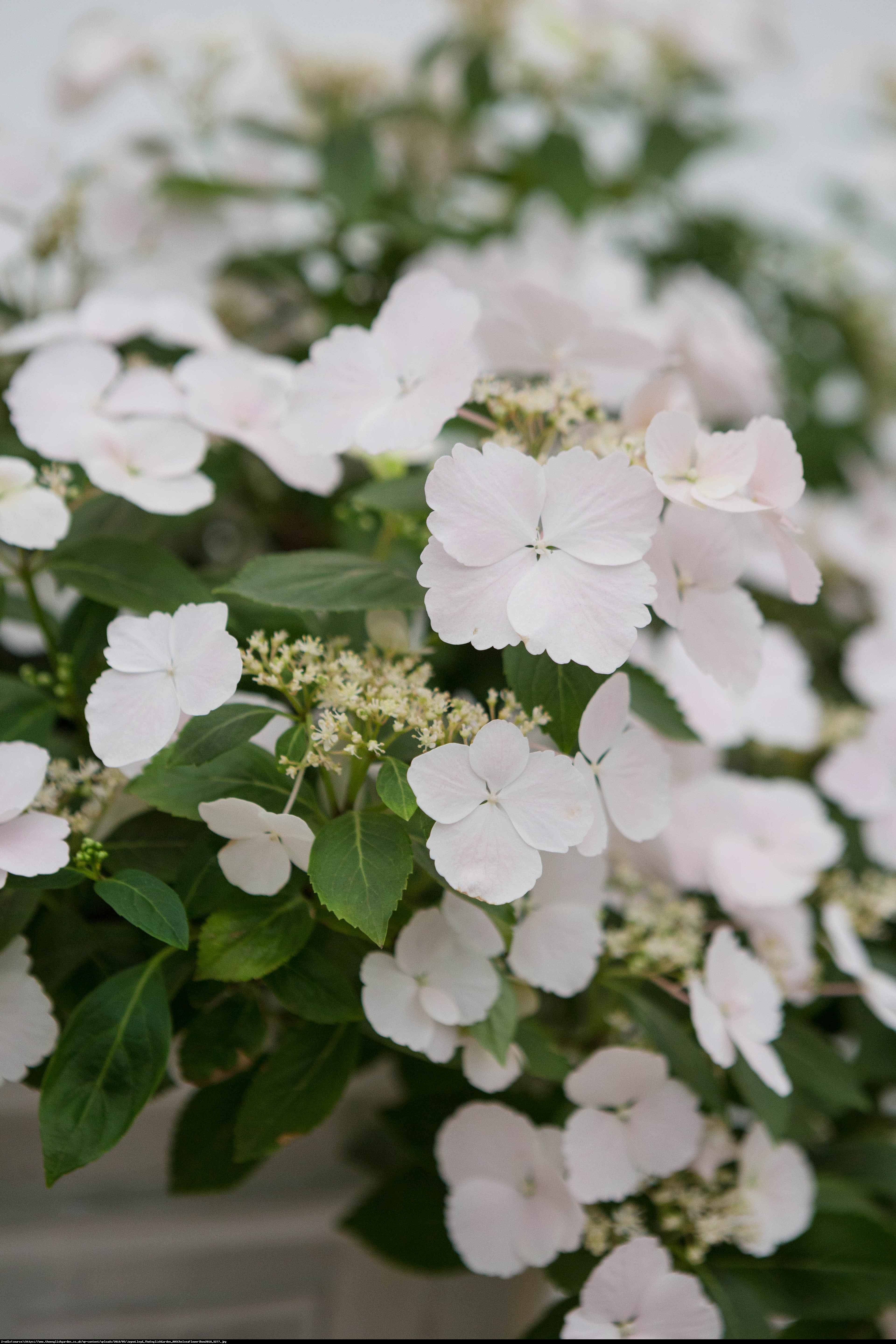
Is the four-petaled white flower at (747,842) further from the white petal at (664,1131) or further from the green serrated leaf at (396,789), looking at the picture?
the green serrated leaf at (396,789)

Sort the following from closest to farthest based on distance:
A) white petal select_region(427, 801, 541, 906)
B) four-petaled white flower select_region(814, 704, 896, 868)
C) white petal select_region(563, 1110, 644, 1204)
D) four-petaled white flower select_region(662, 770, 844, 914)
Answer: white petal select_region(427, 801, 541, 906) < white petal select_region(563, 1110, 644, 1204) < four-petaled white flower select_region(662, 770, 844, 914) < four-petaled white flower select_region(814, 704, 896, 868)

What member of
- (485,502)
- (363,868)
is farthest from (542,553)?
(363,868)

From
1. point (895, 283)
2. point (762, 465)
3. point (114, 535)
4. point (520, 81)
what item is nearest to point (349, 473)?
point (114, 535)

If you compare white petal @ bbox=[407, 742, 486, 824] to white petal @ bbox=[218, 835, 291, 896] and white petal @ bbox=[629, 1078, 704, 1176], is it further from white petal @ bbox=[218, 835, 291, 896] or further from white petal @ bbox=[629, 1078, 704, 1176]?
white petal @ bbox=[629, 1078, 704, 1176]

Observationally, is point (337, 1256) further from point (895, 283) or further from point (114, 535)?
point (895, 283)

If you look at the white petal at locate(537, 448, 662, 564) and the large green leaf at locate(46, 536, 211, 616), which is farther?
the large green leaf at locate(46, 536, 211, 616)

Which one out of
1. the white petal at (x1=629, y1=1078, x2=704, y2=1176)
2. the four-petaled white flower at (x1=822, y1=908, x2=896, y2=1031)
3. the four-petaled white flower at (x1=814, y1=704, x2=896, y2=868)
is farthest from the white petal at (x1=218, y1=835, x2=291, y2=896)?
the four-petaled white flower at (x1=814, y1=704, x2=896, y2=868)

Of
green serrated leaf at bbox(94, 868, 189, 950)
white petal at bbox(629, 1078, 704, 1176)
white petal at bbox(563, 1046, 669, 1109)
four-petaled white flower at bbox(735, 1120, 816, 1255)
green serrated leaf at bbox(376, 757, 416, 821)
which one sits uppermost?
green serrated leaf at bbox(376, 757, 416, 821)
